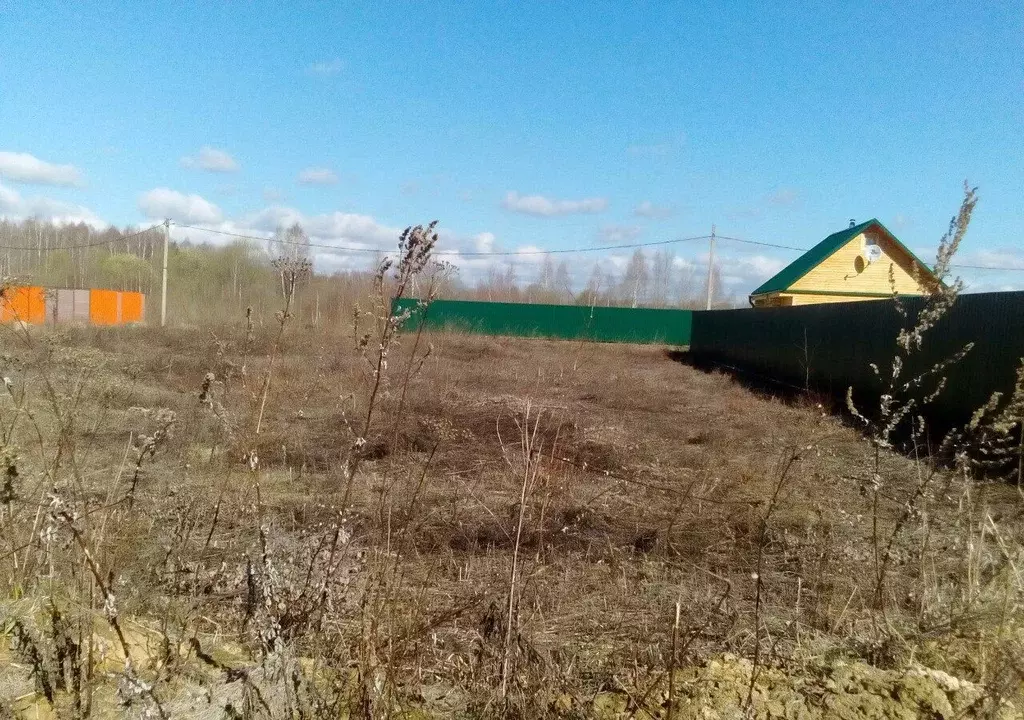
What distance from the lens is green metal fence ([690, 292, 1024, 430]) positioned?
26.8 feet

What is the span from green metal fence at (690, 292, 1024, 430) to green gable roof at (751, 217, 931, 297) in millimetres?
4699

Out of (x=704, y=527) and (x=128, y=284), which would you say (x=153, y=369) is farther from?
(x=128, y=284)

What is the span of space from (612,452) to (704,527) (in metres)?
2.72

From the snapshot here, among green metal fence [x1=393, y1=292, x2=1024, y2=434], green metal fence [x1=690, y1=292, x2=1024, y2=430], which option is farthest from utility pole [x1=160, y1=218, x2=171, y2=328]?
green metal fence [x1=690, y1=292, x2=1024, y2=430]

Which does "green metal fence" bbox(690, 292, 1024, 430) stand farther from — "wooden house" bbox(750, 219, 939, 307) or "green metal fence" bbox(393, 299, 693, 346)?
"green metal fence" bbox(393, 299, 693, 346)

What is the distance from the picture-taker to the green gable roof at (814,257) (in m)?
22.9

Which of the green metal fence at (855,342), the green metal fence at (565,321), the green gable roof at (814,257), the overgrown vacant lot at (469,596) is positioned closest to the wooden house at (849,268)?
the green gable roof at (814,257)

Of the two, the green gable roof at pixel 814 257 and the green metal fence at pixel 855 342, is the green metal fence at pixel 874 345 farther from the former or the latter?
the green gable roof at pixel 814 257

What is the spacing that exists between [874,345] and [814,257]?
14568mm

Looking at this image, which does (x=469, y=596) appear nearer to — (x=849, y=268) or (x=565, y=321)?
(x=849, y=268)

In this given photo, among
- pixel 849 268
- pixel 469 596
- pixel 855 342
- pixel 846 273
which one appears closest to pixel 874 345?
pixel 855 342

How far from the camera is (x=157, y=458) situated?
19.6 feet

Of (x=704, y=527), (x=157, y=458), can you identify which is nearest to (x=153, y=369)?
(x=157, y=458)

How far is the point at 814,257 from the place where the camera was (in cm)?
2467
